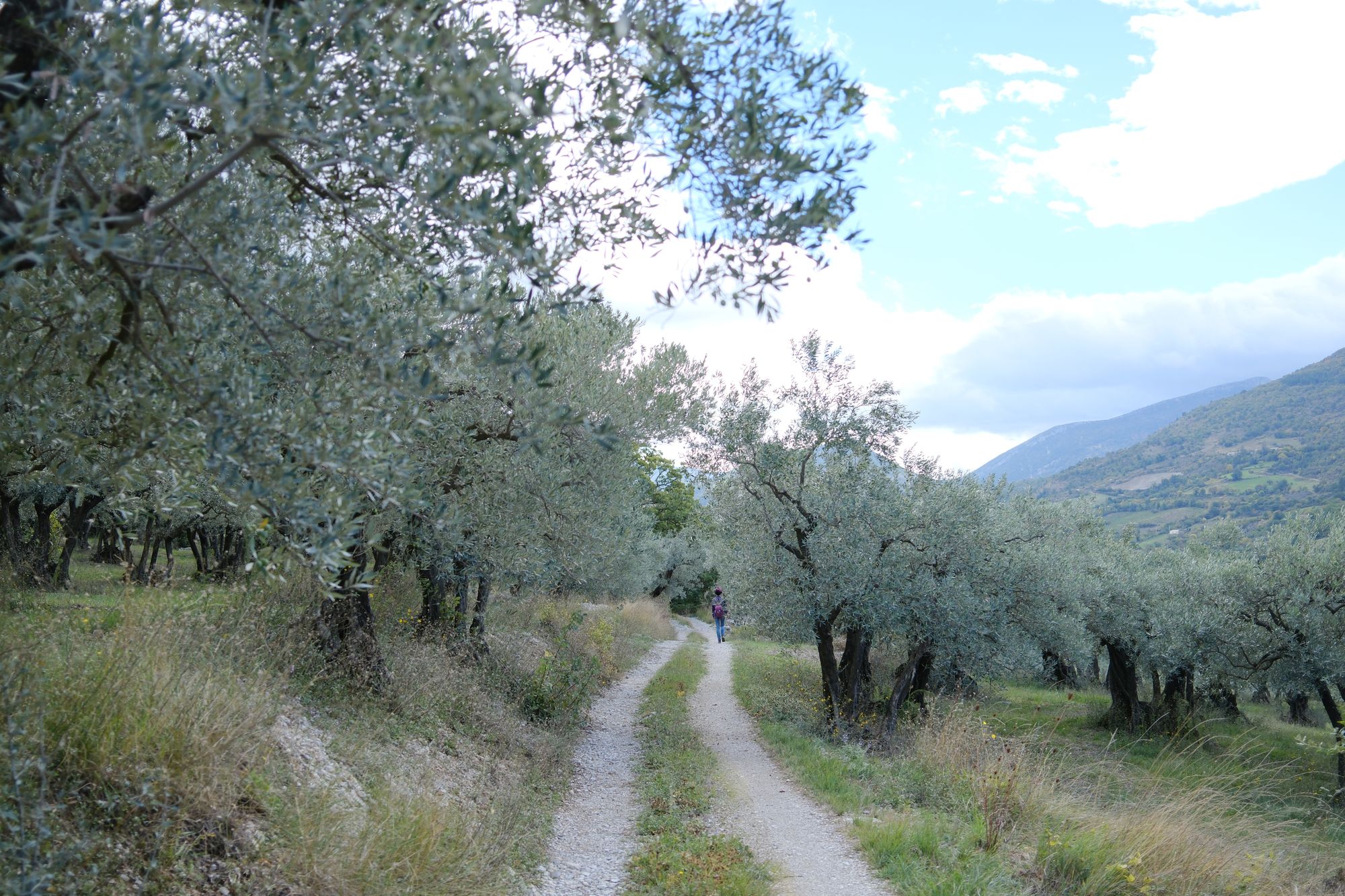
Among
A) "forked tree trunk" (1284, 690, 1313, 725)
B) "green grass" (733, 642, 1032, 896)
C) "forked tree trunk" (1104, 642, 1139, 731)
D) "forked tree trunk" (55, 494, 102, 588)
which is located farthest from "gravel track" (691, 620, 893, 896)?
"forked tree trunk" (1284, 690, 1313, 725)

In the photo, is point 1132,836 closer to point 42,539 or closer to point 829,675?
point 829,675

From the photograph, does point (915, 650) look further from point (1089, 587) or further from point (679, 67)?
point (679, 67)

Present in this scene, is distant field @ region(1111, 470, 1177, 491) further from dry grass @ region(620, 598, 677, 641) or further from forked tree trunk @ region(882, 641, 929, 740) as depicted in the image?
forked tree trunk @ region(882, 641, 929, 740)

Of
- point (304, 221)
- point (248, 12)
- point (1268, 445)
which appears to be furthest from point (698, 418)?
point (1268, 445)

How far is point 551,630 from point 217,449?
74.3ft

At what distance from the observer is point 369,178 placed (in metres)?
5.38

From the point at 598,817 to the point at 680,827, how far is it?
1.46m

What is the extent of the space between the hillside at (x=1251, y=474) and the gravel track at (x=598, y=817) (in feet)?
318

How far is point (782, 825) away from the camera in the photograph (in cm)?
1050

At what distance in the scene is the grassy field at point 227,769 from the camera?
15.5ft

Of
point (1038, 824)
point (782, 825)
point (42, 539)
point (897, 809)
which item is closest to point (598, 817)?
point (782, 825)

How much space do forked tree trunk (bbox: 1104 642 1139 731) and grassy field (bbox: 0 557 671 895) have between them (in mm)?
26134

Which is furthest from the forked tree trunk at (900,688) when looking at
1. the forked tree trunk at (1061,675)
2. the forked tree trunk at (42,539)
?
the forked tree trunk at (1061,675)

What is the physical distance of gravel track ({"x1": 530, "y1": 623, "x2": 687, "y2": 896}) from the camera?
842 centimetres
